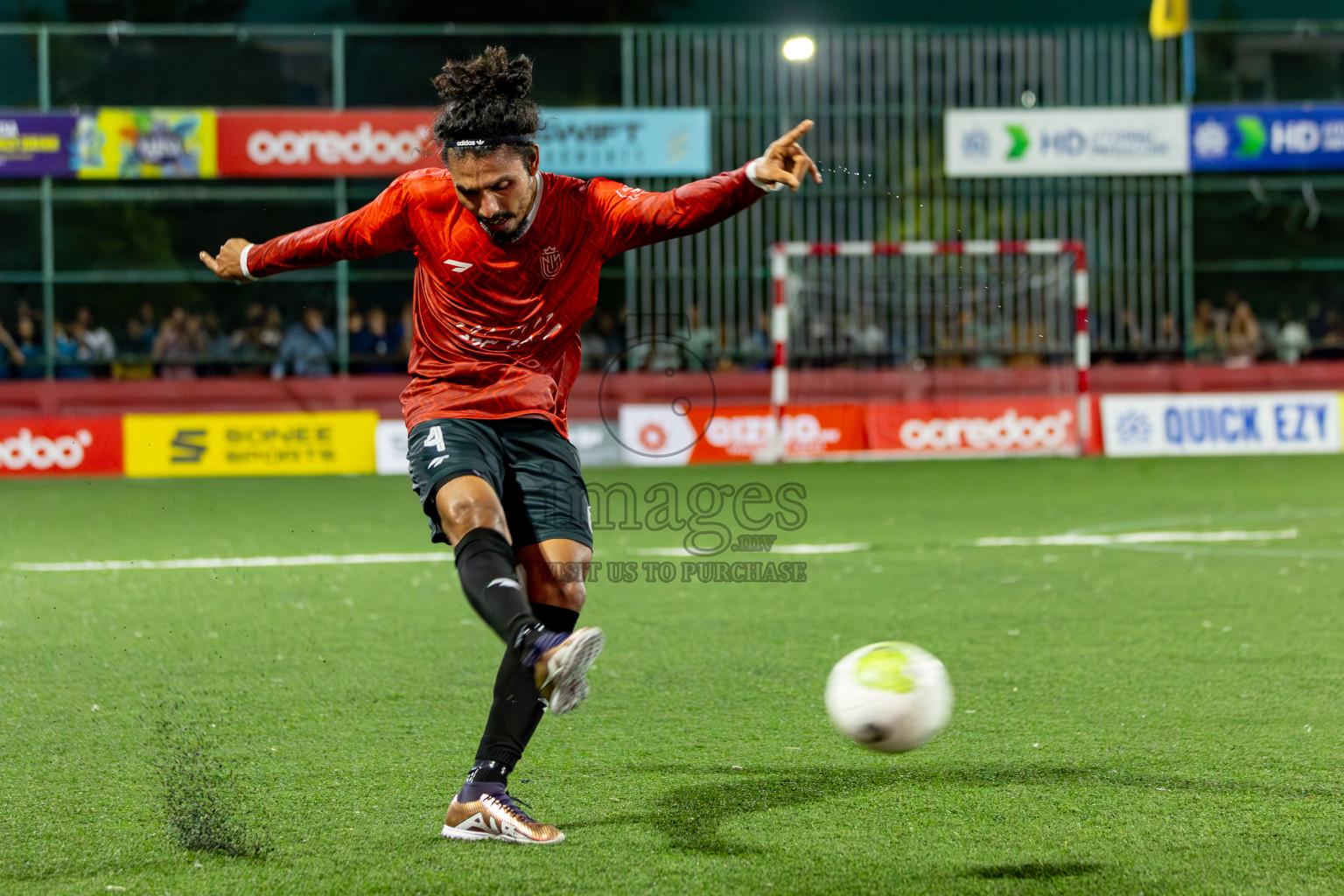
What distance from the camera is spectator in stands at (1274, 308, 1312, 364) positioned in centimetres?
2127

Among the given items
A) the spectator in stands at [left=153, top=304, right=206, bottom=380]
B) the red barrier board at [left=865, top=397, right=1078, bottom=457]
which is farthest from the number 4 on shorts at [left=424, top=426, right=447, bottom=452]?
the spectator in stands at [left=153, top=304, right=206, bottom=380]

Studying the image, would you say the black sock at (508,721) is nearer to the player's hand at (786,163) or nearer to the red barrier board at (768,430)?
the player's hand at (786,163)

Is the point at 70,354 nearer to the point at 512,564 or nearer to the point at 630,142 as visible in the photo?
the point at 630,142

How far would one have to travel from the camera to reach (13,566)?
10.4 metres

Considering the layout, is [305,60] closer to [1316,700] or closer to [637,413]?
[637,413]

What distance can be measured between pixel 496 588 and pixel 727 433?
15.2 m

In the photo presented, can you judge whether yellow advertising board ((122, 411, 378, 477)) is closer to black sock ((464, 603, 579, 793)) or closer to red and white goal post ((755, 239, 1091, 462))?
red and white goal post ((755, 239, 1091, 462))

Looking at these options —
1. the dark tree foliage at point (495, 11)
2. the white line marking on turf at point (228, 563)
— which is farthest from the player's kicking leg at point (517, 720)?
the dark tree foliage at point (495, 11)

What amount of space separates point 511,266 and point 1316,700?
3.69 meters

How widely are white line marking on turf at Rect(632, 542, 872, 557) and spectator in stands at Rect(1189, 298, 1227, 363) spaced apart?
1210cm

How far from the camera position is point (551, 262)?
4.54 meters

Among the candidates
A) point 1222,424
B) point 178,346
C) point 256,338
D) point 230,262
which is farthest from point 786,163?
point 178,346

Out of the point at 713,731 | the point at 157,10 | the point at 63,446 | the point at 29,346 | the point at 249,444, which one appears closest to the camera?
the point at 713,731

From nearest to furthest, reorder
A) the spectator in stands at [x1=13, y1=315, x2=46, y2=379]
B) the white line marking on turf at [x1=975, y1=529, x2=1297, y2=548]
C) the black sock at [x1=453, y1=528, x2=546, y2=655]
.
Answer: the black sock at [x1=453, y1=528, x2=546, y2=655]
the white line marking on turf at [x1=975, y1=529, x2=1297, y2=548]
the spectator in stands at [x1=13, y1=315, x2=46, y2=379]
